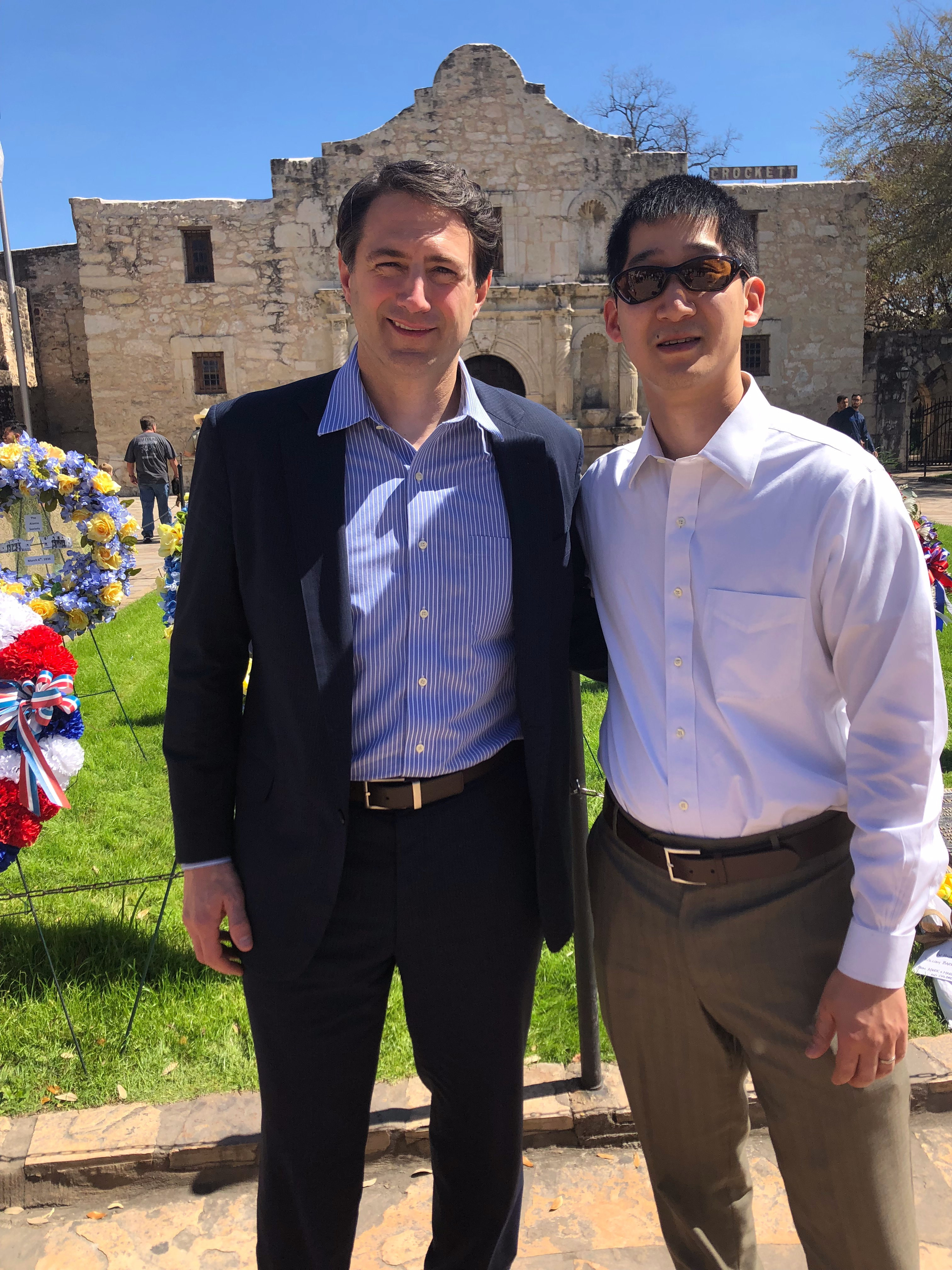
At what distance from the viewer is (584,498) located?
209cm

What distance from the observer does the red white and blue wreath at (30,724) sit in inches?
110

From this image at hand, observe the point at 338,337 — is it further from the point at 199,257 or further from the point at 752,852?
the point at 752,852

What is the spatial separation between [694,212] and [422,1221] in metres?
2.60

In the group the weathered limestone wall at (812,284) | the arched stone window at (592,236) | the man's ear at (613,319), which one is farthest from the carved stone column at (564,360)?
the man's ear at (613,319)

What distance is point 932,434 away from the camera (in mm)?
24656

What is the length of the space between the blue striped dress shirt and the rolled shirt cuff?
800mm

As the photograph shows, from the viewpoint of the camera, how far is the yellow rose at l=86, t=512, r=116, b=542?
18.5 ft

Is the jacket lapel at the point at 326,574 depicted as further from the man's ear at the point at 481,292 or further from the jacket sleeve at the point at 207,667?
the man's ear at the point at 481,292

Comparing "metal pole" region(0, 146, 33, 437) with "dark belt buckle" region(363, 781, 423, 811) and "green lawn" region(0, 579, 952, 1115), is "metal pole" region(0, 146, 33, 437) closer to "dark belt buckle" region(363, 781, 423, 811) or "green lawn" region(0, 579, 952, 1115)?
"green lawn" region(0, 579, 952, 1115)

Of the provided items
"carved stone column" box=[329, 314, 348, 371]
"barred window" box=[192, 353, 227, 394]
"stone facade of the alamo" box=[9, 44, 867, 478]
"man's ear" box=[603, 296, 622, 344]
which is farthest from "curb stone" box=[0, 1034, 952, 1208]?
"barred window" box=[192, 353, 227, 394]

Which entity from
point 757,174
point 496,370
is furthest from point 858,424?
point 757,174

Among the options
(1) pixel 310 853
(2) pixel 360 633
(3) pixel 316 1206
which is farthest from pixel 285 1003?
(2) pixel 360 633

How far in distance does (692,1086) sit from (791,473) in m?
1.24

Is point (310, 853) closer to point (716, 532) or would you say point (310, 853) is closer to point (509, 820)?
point (509, 820)
